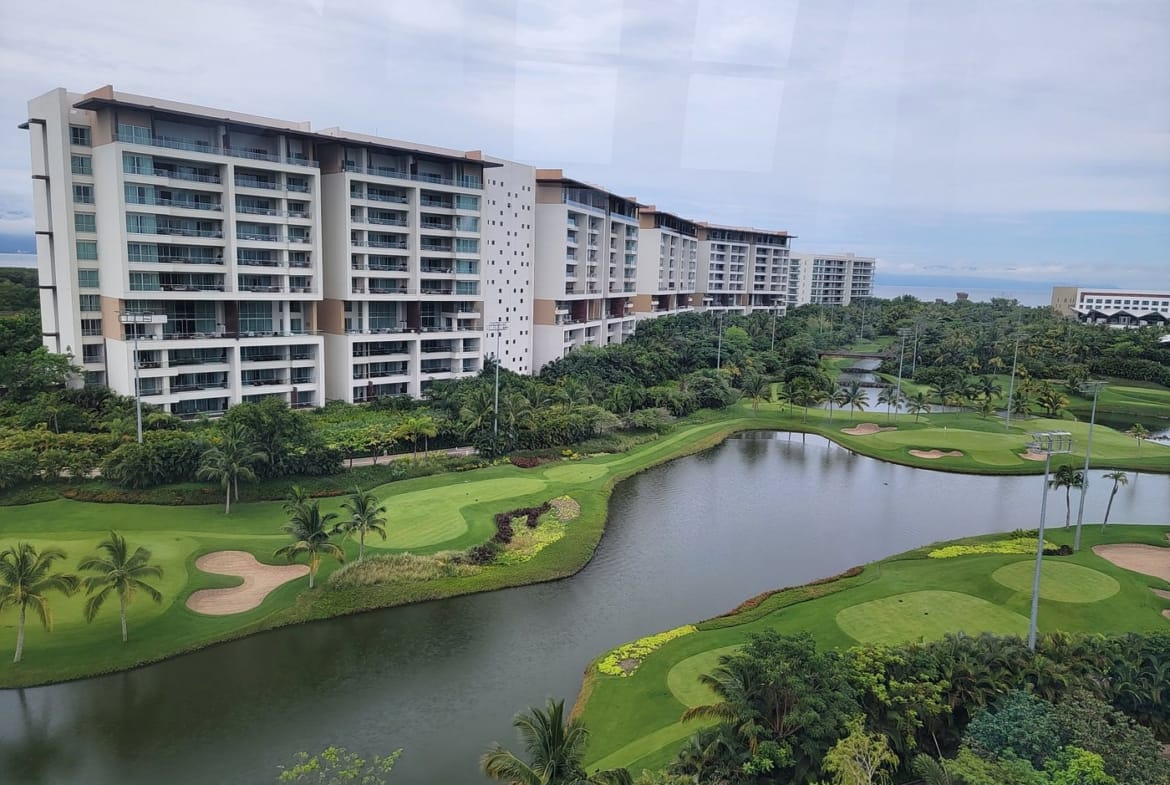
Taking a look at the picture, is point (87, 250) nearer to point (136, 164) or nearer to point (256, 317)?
point (136, 164)

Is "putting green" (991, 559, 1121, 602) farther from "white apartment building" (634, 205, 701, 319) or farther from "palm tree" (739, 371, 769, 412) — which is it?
"white apartment building" (634, 205, 701, 319)

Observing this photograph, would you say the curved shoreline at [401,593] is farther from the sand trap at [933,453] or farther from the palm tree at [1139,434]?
the palm tree at [1139,434]

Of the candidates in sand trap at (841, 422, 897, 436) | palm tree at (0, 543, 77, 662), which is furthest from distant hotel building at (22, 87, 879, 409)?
sand trap at (841, 422, 897, 436)

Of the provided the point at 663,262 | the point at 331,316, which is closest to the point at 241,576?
the point at 331,316

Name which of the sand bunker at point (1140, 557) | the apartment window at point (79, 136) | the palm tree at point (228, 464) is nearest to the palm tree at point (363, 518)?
the palm tree at point (228, 464)

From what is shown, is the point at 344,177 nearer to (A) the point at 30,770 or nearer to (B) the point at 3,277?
(A) the point at 30,770
